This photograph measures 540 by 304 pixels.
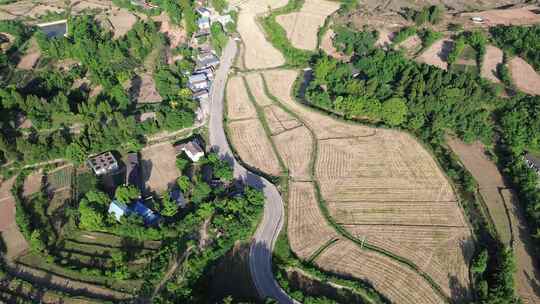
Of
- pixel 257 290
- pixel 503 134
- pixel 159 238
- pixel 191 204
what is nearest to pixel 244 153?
pixel 191 204

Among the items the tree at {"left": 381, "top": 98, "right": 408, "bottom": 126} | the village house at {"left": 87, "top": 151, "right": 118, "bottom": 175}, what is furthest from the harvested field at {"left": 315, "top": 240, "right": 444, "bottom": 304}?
the village house at {"left": 87, "top": 151, "right": 118, "bottom": 175}

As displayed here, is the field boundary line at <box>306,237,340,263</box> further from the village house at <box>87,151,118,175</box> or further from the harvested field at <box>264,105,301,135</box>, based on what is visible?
the village house at <box>87,151,118,175</box>

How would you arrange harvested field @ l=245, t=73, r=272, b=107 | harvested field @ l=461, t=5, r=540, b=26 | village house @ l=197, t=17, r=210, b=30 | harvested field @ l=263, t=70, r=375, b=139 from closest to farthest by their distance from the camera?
harvested field @ l=263, t=70, r=375, b=139 → harvested field @ l=245, t=73, r=272, b=107 → harvested field @ l=461, t=5, r=540, b=26 → village house @ l=197, t=17, r=210, b=30

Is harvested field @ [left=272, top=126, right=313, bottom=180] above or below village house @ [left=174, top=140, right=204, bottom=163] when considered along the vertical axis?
below

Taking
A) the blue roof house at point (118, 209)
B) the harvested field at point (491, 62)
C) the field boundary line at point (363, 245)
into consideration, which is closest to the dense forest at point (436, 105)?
the harvested field at point (491, 62)

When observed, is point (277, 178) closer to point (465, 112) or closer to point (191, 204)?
point (191, 204)

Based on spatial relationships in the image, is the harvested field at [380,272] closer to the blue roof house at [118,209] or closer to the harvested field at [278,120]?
the harvested field at [278,120]
